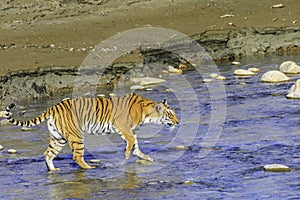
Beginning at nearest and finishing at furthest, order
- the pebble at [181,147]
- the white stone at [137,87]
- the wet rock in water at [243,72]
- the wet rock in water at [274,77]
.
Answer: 1. the pebble at [181,147]
2. the wet rock in water at [274,77]
3. the white stone at [137,87]
4. the wet rock in water at [243,72]

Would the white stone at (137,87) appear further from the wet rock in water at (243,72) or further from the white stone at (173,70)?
the wet rock in water at (243,72)

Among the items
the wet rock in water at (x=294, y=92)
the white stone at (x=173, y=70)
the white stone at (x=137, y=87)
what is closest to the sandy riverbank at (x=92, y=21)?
the white stone at (x=137, y=87)

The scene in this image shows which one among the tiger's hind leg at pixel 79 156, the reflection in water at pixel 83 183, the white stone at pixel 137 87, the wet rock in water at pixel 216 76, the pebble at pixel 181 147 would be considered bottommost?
the reflection in water at pixel 83 183

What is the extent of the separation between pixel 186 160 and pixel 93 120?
148 cm

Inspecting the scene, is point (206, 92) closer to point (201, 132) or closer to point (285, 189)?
point (201, 132)

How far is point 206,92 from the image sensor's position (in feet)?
49.6

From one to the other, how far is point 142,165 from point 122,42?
8.21m

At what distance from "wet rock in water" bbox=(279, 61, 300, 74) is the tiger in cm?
552

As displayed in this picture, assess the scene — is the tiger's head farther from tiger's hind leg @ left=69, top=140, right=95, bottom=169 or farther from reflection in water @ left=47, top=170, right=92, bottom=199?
reflection in water @ left=47, top=170, right=92, bottom=199

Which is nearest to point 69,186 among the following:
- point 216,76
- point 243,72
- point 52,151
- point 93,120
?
point 52,151

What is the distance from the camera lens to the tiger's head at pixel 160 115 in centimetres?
1114

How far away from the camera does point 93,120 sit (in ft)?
35.8

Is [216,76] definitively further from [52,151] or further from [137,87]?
[52,151]

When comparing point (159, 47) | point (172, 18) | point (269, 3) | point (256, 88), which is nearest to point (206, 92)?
point (256, 88)
